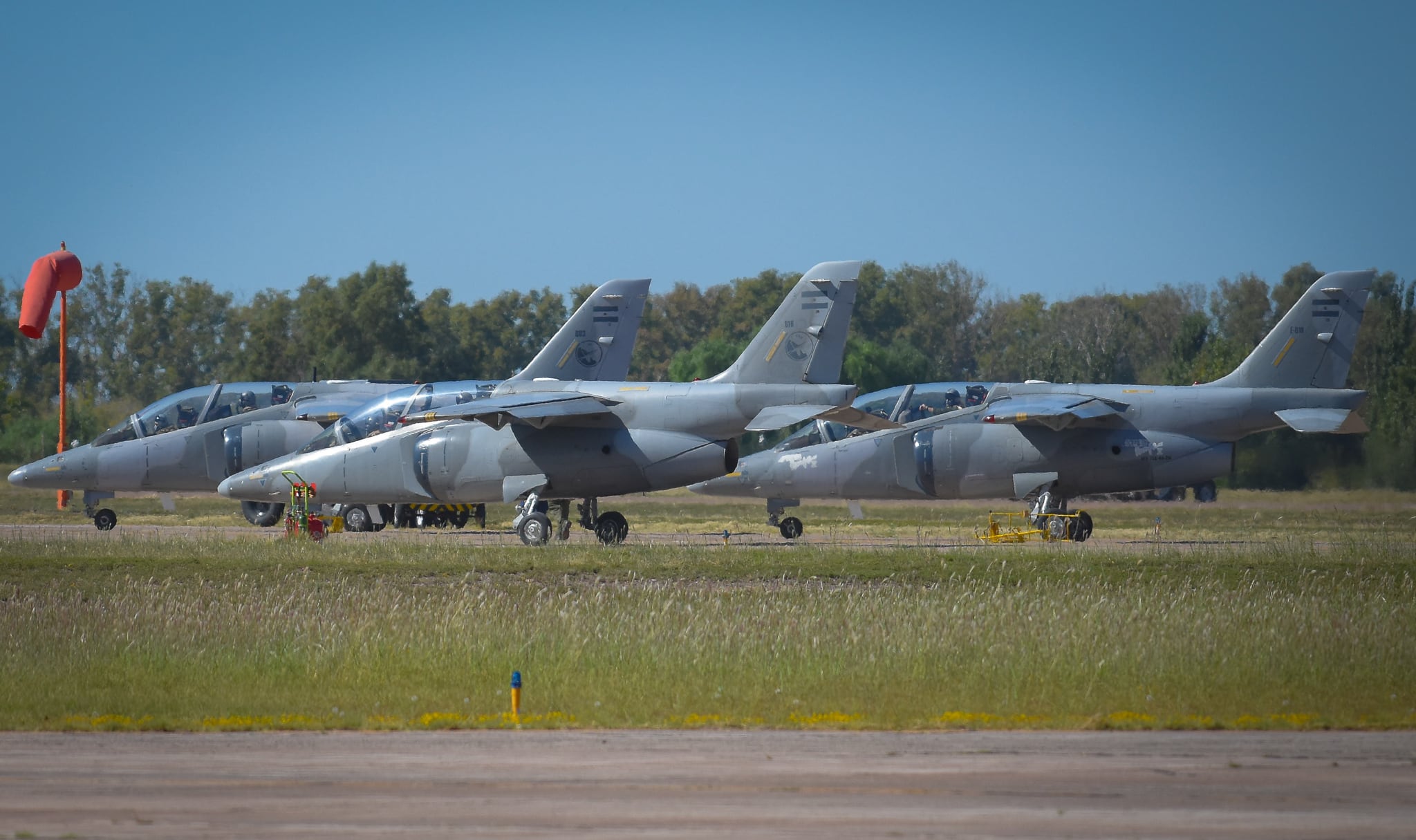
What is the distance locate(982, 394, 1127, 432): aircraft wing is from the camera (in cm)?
2992

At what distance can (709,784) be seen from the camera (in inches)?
376

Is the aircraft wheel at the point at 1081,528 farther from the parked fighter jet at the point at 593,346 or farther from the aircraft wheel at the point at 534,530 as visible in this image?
the aircraft wheel at the point at 534,530

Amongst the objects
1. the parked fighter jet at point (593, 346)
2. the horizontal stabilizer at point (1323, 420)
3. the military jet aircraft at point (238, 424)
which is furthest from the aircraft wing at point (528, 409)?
the horizontal stabilizer at point (1323, 420)

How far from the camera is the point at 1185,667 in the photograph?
1464cm

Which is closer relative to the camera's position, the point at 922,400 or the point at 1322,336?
the point at 1322,336

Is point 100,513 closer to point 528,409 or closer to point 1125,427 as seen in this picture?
point 528,409

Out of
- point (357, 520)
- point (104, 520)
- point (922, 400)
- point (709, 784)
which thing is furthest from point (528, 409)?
point (709, 784)

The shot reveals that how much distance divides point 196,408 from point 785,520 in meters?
14.2

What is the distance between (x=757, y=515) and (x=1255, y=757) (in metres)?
32.1

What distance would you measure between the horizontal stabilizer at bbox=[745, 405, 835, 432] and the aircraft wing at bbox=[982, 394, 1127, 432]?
202 inches

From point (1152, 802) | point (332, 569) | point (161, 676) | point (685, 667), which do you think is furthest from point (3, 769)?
point (332, 569)

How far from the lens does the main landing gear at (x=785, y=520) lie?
31188 mm

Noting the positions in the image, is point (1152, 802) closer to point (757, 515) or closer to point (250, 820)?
point (250, 820)

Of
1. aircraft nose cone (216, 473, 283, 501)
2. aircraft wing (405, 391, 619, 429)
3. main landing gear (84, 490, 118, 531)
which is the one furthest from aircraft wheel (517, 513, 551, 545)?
main landing gear (84, 490, 118, 531)
